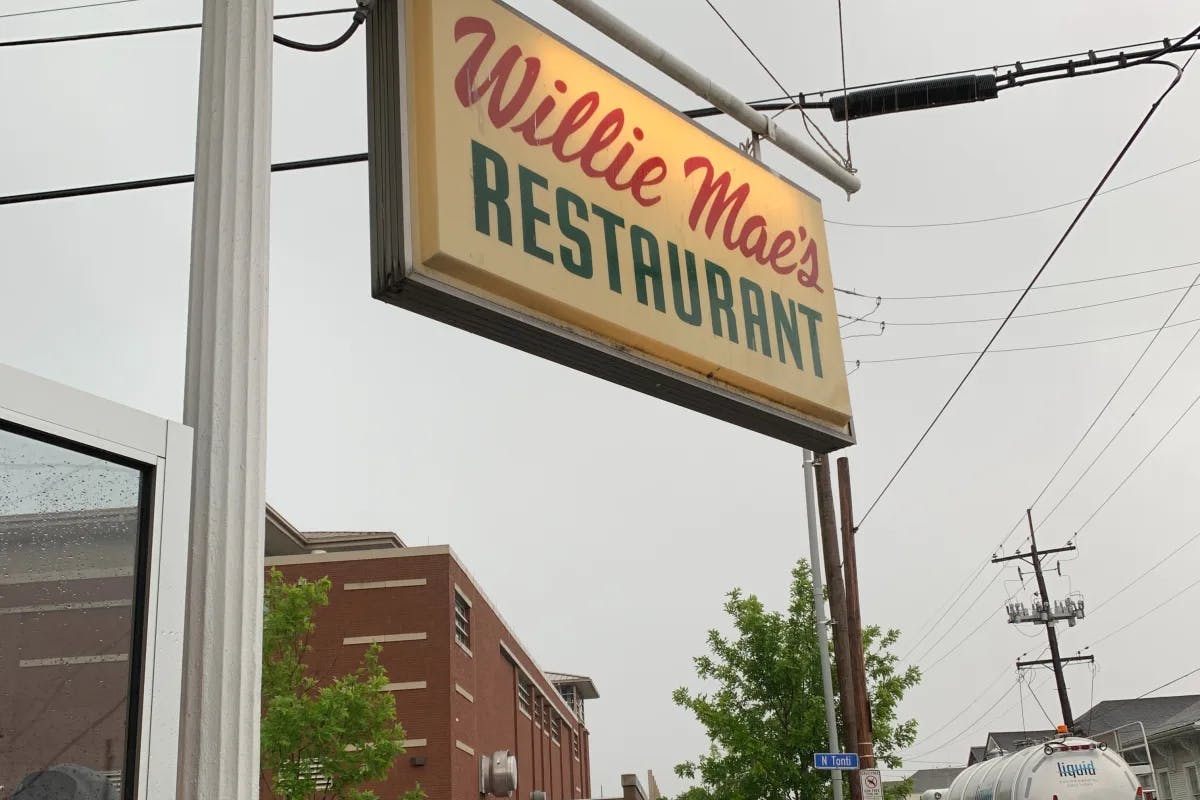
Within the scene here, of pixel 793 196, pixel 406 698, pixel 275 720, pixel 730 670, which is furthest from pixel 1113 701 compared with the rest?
pixel 793 196

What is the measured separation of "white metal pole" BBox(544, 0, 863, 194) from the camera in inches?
169

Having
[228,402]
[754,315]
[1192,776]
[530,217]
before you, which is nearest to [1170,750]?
[1192,776]

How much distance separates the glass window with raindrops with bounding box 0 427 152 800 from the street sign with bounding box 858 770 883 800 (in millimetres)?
17703

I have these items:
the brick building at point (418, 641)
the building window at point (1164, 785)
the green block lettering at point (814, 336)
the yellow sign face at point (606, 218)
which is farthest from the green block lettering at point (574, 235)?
the building window at point (1164, 785)

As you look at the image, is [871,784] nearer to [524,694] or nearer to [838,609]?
[838,609]

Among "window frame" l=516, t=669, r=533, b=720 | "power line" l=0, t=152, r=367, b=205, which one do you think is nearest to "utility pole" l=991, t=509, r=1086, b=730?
"window frame" l=516, t=669, r=533, b=720

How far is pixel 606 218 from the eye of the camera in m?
4.08

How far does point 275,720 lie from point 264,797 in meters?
5.79

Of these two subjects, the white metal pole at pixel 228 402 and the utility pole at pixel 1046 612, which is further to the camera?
the utility pole at pixel 1046 612

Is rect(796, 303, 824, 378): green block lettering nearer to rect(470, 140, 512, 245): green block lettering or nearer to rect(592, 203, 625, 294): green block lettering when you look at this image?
rect(592, 203, 625, 294): green block lettering

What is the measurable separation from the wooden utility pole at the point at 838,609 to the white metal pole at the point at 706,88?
16.1m

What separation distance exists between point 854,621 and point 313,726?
1091cm

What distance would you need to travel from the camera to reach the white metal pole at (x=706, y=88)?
4285 millimetres

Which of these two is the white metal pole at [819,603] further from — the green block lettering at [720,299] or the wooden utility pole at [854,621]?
the green block lettering at [720,299]
